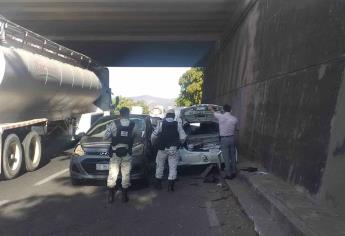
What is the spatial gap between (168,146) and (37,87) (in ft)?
14.2

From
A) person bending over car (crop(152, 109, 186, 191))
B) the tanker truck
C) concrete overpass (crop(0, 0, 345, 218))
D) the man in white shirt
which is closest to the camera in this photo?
concrete overpass (crop(0, 0, 345, 218))

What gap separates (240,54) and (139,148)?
934 centimetres

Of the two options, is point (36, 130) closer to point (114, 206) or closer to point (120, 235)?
point (114, 206)

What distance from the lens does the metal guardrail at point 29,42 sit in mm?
10753

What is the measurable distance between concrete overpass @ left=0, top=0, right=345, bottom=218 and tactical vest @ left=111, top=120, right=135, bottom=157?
316 cm

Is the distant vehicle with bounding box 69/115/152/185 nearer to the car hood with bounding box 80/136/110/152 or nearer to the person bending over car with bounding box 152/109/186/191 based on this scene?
the car hood with bounding box 80/136/110/152

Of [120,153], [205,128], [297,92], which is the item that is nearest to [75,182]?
[120,153]

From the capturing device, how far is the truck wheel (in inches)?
470

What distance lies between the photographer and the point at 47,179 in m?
11.0

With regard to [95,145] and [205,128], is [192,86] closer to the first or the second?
[205,128]

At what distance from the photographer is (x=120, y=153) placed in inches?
345

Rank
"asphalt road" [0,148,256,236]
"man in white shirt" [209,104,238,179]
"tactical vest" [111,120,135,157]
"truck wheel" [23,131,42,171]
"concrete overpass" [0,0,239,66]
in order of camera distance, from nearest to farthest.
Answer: "asphalt road" [0,148,256,236] → "tactical vest" [111,120,135,157] → "man in white shirt" [209,104,238,179] → "truck wheel" [23,131,42,171] → "concrete overpass" [0,0,239,66]

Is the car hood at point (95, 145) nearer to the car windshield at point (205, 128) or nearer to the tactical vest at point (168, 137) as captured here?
the tactical vest at point (168, 137)

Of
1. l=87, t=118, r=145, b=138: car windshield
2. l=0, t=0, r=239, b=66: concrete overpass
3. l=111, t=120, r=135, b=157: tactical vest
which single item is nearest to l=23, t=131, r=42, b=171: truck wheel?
l=87, t=118, r=145, b=138: car windshield
